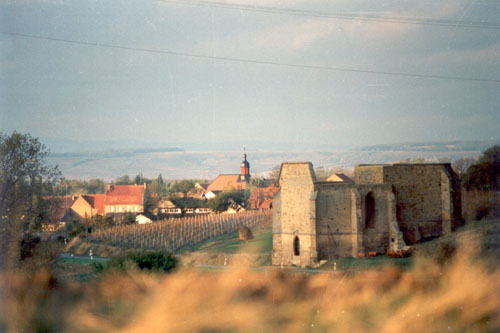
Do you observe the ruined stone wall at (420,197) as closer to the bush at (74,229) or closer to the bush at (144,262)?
the bush at (144,262)

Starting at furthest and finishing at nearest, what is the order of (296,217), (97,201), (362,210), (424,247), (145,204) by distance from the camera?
(145,204)
(97,201)
(296,217)
(362,210)
(424,247)

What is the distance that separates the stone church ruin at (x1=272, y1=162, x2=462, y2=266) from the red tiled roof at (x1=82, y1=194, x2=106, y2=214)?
99.8 ft

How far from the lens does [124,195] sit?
60438 mm

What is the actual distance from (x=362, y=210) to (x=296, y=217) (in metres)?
3.56

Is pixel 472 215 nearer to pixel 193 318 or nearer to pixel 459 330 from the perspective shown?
pixel 459 330

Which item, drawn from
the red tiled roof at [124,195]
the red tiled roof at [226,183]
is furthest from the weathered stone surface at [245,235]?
the red tiled roof at [226,183]

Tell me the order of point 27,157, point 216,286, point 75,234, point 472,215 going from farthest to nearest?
1. point 75,234
2. point 472,215
3. point 27,157
4. point 216,286

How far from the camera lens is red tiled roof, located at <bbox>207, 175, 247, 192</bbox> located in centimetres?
7769

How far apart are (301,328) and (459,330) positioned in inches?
156

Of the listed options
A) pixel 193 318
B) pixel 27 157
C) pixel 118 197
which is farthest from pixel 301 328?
pixel 118 197

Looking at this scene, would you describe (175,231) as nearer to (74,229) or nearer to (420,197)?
(74,229)

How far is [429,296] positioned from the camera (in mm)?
16609

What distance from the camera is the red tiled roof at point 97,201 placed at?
57031 mm

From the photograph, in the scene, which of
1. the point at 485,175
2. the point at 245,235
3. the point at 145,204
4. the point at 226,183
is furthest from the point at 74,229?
the point at 226,183
